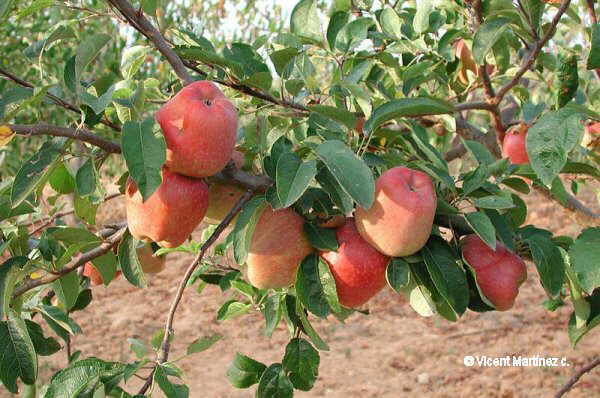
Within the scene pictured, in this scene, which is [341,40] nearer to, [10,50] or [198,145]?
[198,145]

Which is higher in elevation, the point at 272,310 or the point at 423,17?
the point at 423,17

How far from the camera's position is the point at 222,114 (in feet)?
2.52

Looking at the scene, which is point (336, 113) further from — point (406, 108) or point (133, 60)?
point (133, 60)

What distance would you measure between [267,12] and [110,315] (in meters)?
2.38

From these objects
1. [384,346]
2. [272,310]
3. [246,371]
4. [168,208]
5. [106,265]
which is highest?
[168,208]

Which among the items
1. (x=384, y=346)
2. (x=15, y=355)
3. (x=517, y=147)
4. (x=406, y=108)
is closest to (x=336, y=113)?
(x=406, y=108)

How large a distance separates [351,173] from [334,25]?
461 mm

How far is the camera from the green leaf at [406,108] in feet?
2.60

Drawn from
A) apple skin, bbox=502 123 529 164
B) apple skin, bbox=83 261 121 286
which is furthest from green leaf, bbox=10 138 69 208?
apple skin, bbox=502 123 529 164

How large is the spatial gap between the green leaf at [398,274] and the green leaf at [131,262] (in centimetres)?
35

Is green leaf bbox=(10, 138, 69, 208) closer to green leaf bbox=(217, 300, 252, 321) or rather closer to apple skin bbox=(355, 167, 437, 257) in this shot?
apple skin bbox=(355, 167, 437, 257)

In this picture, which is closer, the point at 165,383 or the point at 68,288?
the point at 165,383

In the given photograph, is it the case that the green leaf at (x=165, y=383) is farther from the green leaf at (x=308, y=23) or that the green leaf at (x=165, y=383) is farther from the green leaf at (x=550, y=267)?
the green leaf at (x=308, y=23)

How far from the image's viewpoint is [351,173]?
27.7 inches
